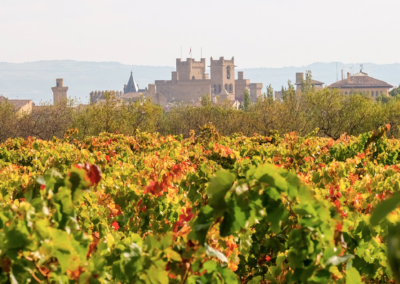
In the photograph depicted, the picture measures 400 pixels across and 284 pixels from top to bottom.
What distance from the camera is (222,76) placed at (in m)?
134

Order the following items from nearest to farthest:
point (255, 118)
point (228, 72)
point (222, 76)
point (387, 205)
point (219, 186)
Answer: point (387, 205) < point (219, 186) < point (255, 118) < point (222, 76) < point (228, 72)

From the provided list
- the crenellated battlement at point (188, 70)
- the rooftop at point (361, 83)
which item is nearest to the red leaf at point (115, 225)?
the rooftop at point (361, 83)

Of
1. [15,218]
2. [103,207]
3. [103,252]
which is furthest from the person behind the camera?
[103,207]

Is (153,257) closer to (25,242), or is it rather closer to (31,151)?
(25,242)

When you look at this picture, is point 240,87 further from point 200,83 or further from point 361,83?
point 361,83

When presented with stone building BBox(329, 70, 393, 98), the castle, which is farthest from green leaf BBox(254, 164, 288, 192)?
stone building BBox(329, 70, 393, 98)

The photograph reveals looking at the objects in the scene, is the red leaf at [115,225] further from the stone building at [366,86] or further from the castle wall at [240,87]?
the castle wall at [240,87]

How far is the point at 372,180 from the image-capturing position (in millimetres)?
5055

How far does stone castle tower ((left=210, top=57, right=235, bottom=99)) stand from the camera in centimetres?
13438

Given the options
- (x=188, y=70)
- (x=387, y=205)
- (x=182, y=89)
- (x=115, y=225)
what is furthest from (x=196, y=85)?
(x=387, y=205)

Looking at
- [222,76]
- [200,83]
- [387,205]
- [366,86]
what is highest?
[222,76]

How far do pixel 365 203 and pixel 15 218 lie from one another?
304 centimetres

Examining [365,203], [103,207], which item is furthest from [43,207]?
[365,203]

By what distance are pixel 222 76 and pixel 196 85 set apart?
8983mm
